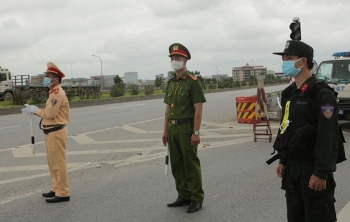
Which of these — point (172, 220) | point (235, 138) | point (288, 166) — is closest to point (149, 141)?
point (235, 138)

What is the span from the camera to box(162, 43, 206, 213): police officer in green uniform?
5.00 meters

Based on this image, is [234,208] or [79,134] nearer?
[234,208]

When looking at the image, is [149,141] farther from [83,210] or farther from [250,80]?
[250,80]

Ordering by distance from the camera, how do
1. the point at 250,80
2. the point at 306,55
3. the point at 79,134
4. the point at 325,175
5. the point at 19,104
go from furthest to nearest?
1. the point at 250,80
2. the point at 19,104
3. the point at 79,134
4. the point at 306,55
5. the point at 325,175

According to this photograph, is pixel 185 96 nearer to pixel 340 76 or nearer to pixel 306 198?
pixel 306 198

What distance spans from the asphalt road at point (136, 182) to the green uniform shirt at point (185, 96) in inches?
46.0

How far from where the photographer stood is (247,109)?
46.2ft

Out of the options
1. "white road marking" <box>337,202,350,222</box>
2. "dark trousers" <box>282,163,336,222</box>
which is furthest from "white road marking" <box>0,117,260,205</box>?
"white road marking" <box>337,202,350,222</box>

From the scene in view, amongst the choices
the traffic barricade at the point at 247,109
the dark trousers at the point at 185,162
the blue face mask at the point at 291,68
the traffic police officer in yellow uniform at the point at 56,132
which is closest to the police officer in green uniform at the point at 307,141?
the blue face mask at the point at 291,68

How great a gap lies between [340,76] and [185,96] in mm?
8276

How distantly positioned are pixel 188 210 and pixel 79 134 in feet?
24.6

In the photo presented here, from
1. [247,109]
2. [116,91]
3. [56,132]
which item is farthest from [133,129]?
[116,91]

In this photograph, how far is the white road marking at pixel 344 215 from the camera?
4.64m

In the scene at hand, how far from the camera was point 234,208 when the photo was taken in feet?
16.9
